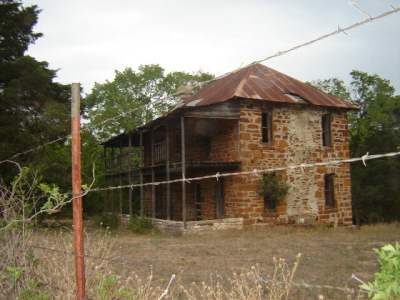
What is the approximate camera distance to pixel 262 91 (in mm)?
18266

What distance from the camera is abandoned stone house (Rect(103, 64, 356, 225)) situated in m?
17.1

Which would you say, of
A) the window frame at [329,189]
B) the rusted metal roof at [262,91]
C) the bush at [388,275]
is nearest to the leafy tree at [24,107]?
the rusted metal roof at [262,91]

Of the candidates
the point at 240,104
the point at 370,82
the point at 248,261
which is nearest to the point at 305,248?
the point at 248,261

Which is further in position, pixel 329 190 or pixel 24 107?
pixel 329 190

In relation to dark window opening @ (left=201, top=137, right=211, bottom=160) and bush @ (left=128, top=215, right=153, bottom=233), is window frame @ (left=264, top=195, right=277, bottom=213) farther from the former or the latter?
bush @ (left=128, top=215, right=153, bottom=233)

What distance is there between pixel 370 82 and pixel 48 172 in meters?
26.7

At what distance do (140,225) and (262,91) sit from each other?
22.2 feet

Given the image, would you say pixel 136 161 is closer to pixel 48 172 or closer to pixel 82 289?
pixel 48 172

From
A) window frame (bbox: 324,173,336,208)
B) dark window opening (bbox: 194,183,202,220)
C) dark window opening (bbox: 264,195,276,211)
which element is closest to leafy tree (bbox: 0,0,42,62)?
dark window opening (bbox: 194,183,202,220)

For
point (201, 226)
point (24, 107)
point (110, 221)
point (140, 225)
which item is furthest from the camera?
point (110, 221)

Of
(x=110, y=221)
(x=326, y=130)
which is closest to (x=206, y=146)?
(x=326, y=130)

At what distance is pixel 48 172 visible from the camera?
714 inches

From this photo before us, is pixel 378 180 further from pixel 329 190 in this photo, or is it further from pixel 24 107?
pixel 24 107

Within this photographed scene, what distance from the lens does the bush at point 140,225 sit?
17.7 metres
